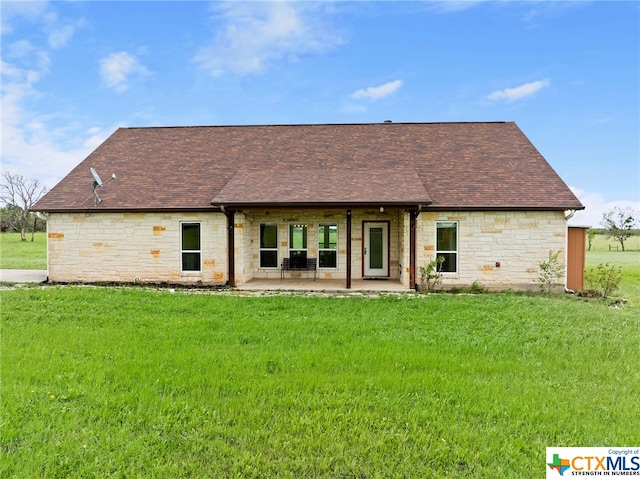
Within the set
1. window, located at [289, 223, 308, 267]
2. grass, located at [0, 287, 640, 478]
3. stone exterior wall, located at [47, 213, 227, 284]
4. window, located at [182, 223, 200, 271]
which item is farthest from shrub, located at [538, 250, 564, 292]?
window, located at [182, 223, 200, 271]

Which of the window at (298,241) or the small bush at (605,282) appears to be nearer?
the small bush at (605,282)

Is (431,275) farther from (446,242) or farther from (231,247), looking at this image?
(231,247)

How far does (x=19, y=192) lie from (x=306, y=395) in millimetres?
51026

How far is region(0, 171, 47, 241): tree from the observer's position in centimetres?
4028

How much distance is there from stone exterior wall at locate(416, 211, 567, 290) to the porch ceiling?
4.27ft

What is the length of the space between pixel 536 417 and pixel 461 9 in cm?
1433

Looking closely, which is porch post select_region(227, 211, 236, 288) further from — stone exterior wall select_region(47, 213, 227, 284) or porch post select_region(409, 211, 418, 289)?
porch post select_region(409, 211, 418, 289)

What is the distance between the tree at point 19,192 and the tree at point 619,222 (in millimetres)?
63159

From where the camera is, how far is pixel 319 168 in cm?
1366

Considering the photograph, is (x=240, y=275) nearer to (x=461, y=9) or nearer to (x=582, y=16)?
(x=461, y=9)


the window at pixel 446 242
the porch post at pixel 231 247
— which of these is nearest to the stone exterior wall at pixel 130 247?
the porch post at pixel 231 247

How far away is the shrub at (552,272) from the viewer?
11.2 meters

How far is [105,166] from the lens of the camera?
47.0 feet

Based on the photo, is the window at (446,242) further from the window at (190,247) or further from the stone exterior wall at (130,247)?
the window at (190,247)
